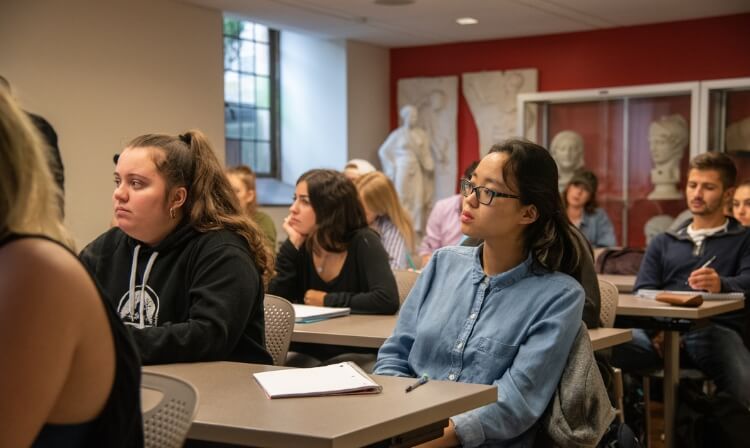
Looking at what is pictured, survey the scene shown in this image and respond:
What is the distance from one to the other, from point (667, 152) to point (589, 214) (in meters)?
1.00

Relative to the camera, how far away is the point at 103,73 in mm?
7254

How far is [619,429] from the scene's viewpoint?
2420 mm

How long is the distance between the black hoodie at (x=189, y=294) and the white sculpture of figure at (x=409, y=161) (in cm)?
704

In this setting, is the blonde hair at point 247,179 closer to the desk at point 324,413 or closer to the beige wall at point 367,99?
the beige wall at point 367,99

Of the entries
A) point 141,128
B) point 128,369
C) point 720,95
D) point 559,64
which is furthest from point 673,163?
point 128,369

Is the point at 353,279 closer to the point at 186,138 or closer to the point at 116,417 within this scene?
the point at 186,138

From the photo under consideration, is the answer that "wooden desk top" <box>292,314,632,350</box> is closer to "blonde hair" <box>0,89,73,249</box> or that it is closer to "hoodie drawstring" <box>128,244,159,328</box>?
"hoodie drawstring" <box>128,244,159,328</box>

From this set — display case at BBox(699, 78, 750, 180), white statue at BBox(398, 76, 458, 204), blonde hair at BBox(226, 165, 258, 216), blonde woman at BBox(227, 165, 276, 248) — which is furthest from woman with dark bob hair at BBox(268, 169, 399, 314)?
white statue at BBox(398, 76, 458, 204)

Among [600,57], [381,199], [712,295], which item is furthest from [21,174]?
[600,57]

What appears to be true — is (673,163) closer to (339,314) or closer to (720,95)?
(720,95)

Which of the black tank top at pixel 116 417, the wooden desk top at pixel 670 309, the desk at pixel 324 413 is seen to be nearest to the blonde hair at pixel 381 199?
the wooden desk top at pixel 670 309

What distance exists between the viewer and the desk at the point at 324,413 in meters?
1.76

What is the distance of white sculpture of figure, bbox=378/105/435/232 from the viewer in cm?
974

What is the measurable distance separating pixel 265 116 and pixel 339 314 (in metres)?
6.21
